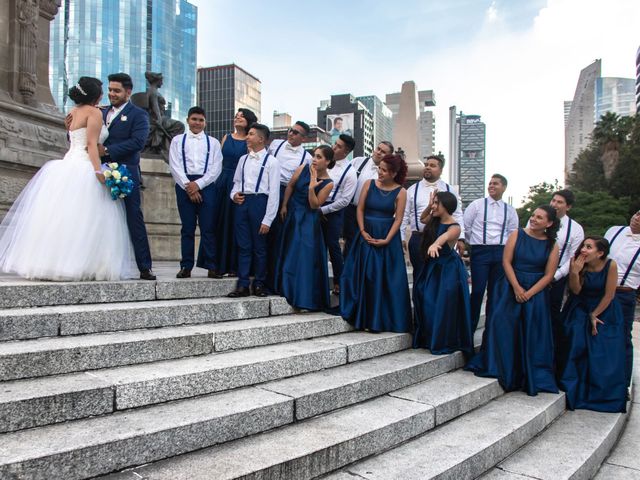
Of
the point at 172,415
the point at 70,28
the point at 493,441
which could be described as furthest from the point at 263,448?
the point at 70,28

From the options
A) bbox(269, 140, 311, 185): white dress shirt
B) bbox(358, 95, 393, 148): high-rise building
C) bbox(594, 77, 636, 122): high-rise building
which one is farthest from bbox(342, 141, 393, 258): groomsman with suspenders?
bbox(358, 95, 393, 148): high-rise building

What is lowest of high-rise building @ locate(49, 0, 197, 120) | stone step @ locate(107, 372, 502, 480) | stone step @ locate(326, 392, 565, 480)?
stone step @ locate(326, 392, 565, 480)

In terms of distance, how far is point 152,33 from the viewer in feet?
300

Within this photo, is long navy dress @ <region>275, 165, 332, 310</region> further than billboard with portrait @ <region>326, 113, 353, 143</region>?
No

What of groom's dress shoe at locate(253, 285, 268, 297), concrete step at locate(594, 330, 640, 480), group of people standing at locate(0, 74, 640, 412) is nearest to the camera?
concrete step at locate(594, 330, 640, 480)

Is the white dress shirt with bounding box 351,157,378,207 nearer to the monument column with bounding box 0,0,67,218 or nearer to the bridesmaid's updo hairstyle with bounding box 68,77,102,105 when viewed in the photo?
the bridesmaid's updo hairstyle with bounding box 68,77,102,105

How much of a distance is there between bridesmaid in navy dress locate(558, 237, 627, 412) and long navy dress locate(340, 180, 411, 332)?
5.85 ft

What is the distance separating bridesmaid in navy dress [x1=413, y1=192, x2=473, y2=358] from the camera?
5.20 meters

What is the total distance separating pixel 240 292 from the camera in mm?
5160

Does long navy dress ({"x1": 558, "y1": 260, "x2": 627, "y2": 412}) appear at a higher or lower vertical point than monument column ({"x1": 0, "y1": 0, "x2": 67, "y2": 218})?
lower

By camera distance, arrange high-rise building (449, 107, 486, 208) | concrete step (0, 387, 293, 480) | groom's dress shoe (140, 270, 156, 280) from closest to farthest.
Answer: concrete step (0, 387, 293, 480)
groom's dress shoe (140, 270, 156, 280)
high-rise building (449, 107, 486, 208)

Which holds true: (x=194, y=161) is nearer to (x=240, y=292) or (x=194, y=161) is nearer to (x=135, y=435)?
(x=240, y=292)

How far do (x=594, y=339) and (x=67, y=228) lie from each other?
542cm

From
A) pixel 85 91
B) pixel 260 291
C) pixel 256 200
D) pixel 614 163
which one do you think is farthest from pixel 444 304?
pixel 614 163
